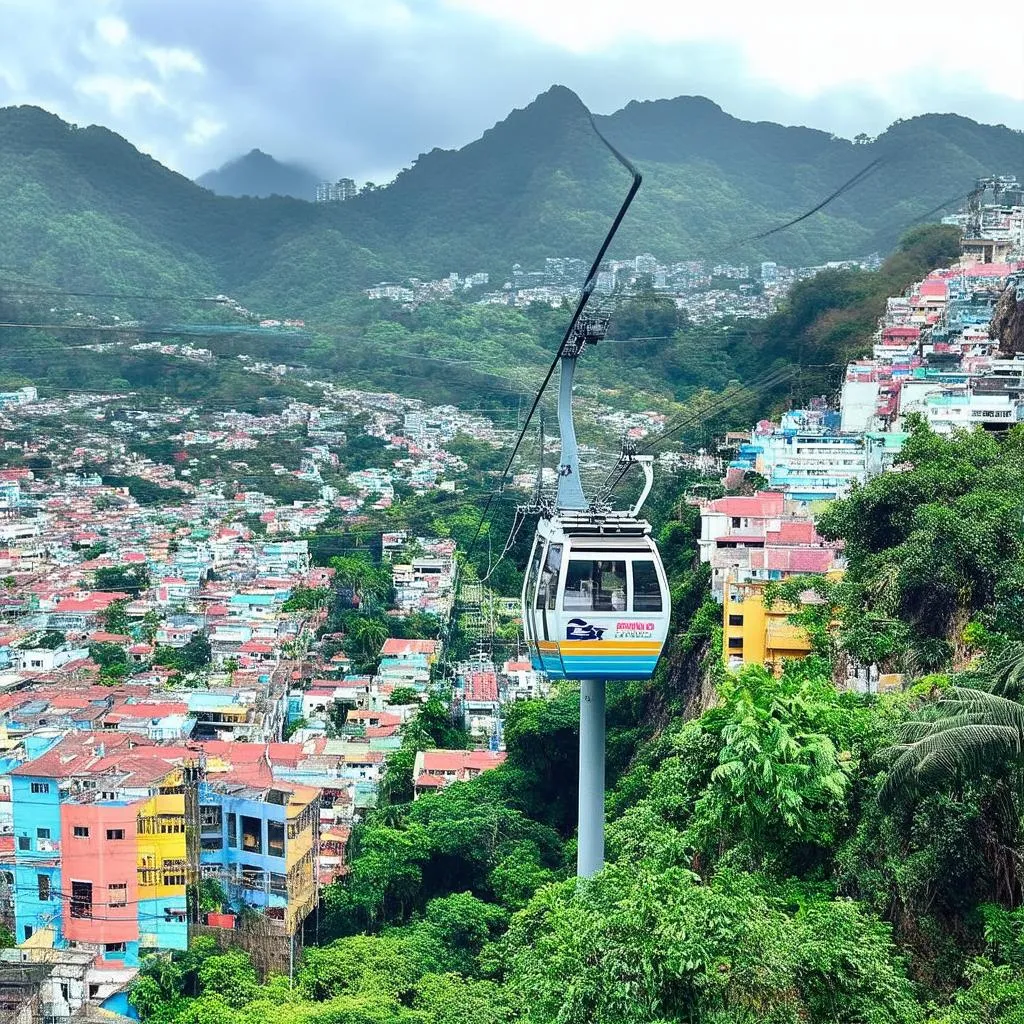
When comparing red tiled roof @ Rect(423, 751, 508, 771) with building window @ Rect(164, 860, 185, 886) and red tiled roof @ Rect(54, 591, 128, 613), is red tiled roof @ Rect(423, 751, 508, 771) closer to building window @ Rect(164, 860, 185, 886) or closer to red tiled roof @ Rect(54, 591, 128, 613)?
building window @ Rect(164, 860, 185, 886)

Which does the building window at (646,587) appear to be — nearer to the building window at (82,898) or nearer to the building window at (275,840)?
the building window at (275,840)

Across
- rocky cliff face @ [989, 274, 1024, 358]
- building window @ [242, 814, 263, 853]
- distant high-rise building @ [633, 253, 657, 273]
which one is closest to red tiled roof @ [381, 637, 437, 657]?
rocky cliff face @ [989, 274, 1024, 358]

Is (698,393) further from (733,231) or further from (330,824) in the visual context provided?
(733,231)

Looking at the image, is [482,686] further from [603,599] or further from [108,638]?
[603,599]

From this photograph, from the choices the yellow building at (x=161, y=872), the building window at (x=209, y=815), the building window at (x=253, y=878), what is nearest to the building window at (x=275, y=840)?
the building window at (x=253, y=878)

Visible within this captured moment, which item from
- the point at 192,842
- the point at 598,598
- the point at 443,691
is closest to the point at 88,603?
the point at 443,691

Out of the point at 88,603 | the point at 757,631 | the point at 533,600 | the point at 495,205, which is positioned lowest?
the point at 88,603
